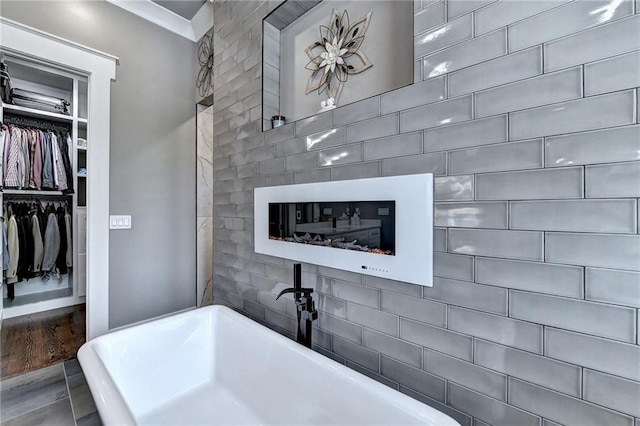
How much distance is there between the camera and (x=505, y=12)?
36.1 inches

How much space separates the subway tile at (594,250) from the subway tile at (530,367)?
299 millimetres

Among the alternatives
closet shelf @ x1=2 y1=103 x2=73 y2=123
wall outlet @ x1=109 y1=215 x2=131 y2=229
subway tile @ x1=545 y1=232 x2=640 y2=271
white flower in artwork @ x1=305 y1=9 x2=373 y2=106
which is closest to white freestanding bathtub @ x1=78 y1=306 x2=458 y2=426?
subway tile @ x1=545 y1=232 x2=640 y2=271

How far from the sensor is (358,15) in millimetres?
1537

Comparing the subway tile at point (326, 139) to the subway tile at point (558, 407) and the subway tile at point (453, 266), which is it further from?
the subway tile at point (558, 407)

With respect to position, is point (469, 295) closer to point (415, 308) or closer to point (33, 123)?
point (415, 308)

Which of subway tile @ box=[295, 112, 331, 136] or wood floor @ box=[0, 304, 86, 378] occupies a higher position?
subway tile @ box=[295, 112, 331, 136]

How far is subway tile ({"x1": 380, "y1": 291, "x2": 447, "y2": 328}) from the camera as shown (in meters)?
1.05

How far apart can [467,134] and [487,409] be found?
0.93m

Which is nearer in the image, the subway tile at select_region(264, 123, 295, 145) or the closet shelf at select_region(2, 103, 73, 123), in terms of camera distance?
the subway tile at select_region(264, 123, 295, 145)

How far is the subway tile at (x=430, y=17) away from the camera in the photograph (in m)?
1.06

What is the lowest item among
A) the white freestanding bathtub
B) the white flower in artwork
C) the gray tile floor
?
the gray tile floor

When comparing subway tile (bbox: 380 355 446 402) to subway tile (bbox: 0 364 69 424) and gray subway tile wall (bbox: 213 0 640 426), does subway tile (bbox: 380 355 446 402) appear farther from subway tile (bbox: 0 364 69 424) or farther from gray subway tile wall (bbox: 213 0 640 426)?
subway tile (bbox: 0 364 69 424)

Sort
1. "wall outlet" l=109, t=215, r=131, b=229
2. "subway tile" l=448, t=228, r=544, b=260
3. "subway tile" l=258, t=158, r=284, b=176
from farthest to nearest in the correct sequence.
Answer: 1. "wall outlet" l=109, t=215, r=131, b=229
2. "subway tile" l=258, t=158, r=284, b=176
3. "subway tile" l=448, t=228, r=544, b=260

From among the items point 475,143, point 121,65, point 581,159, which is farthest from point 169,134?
point 581,159
